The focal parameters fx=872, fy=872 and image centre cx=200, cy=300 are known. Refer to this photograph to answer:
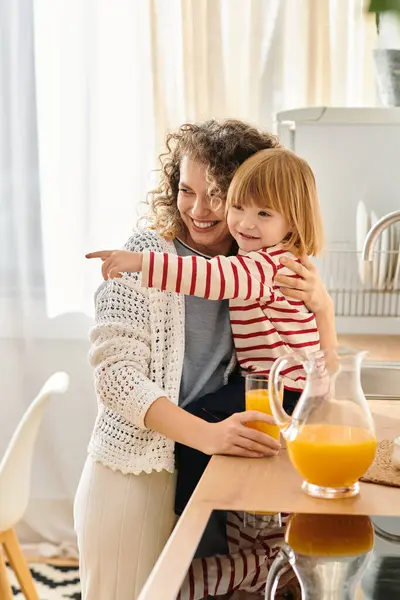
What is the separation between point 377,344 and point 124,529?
1065mm

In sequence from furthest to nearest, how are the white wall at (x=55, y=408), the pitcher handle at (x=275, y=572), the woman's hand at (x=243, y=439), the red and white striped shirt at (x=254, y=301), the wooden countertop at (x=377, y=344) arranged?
the white wall at (x=55, y=408) → the wooden countertop at (x=377, y=344) → the red and white striped shirt at (x=254, y=301) → the woman's hand at (x=243, y=439) → the pitcher handle at (x=275, y=572)

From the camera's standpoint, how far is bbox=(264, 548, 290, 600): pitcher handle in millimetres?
800

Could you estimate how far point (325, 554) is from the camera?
2.90ft

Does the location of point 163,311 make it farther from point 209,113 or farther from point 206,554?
point 209,113

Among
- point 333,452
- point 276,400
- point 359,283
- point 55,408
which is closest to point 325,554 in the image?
point 333,452

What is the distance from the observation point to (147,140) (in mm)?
3104

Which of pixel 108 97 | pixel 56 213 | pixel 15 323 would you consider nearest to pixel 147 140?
pixel 108 97

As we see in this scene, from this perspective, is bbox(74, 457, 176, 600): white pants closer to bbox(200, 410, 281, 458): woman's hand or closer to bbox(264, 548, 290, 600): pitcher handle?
bbox(200, 410, 281, 458): woman's hand

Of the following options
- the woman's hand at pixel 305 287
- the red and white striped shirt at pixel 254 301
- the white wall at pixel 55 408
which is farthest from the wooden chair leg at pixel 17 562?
the woman's hand at pixel 305 287

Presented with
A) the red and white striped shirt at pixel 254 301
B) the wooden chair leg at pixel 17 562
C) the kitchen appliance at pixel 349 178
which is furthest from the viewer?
the wooden chair leg at pixel 17 562

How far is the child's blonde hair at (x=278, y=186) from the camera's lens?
60.4 inches

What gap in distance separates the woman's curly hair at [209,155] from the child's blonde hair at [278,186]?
0.07m

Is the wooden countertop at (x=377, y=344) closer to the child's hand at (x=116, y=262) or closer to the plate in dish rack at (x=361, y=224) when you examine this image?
the plate in dish rack at (x=361, y=224)

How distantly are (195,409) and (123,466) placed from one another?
169mm
